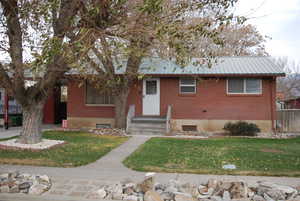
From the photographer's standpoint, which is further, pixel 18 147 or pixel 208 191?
pixel 18 147

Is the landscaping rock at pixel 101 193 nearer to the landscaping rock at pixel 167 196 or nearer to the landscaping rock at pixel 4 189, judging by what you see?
the landscaping rock at pixel 167 196

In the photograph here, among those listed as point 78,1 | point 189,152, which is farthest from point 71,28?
point 189,152

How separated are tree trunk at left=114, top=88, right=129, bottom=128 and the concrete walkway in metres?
6.46

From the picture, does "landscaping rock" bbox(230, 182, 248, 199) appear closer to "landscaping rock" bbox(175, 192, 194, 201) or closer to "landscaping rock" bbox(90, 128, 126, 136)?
"landscaping rock" bbox(175, 192, 194, 201)

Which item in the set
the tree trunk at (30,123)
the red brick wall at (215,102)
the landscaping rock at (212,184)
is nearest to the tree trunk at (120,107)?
the red brick wall at (215,102)

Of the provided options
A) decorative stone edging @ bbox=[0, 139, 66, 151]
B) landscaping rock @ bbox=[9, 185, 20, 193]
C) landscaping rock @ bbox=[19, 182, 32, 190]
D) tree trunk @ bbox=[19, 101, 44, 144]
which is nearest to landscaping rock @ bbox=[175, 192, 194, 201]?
landscaping rock @ bbox=[19, 182, 32, 190]

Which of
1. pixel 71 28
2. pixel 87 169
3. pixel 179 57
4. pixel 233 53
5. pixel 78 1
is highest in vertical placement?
pixel 233 53

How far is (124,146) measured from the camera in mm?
9453

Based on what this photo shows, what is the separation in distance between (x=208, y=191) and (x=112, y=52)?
3.59m

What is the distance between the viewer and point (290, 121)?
1406 centimetres

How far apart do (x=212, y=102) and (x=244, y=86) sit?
1930 mm

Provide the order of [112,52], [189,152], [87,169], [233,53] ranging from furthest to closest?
[233,53] < [189,152] < [87,169] < [112,52]

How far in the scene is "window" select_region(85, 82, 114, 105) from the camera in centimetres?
1507

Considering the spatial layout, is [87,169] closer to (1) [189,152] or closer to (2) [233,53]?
(1) [189,152]
